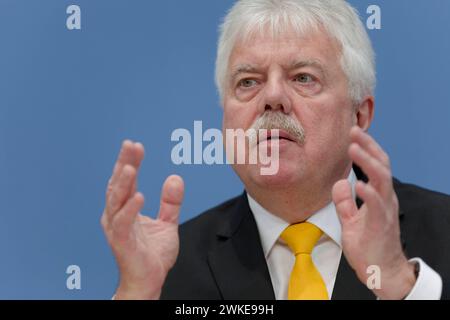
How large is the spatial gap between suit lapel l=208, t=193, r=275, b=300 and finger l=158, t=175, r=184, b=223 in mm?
280

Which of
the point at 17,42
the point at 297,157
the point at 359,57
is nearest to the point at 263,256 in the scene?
the point at 297,157

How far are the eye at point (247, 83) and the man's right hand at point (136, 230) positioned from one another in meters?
0.44

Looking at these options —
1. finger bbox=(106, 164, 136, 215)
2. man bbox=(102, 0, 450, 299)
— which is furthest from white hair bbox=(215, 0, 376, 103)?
finger bbox=(106, 164, 136, 215)

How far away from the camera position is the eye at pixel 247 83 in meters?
1.90

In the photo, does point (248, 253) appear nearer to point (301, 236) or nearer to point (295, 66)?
point (301, 236)

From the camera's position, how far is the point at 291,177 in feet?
5.93

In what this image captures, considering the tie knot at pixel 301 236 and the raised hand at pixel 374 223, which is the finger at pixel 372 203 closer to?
the raised hand at pixel 374 223

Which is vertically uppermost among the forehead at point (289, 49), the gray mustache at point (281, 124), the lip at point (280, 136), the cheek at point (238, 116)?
the forehead at point (289, 49)

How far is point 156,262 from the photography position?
A: 1.55 meters

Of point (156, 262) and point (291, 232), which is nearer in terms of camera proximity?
point (156, 262)

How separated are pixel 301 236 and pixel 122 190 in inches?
21.2

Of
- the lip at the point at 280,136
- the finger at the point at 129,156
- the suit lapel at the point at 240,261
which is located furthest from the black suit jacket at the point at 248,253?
the finger at the point at 129,156
